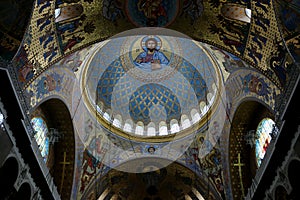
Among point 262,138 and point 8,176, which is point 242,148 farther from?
point 8,176

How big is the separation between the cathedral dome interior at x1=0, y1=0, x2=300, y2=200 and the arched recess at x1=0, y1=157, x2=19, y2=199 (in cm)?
3

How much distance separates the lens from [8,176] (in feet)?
32.3

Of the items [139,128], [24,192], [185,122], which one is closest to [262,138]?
[185,122]

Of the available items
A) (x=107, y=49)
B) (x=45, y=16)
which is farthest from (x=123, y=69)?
(x=45, y=16)

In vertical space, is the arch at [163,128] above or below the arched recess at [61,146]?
above

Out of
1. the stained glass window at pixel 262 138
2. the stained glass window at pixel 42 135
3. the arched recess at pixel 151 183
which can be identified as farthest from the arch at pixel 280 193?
the stained glass window at pixel 42 135

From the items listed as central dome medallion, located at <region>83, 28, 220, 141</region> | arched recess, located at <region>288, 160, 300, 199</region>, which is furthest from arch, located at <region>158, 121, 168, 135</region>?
arched recess, located at <region>288, 160, 300, 199</region>

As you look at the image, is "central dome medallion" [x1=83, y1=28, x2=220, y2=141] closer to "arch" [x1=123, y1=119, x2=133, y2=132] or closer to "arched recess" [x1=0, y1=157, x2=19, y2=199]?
"arch" [x1=123, y1=119, x2=133, y2=132]

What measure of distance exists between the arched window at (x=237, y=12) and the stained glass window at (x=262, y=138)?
4.27m

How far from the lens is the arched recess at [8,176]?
9578 mm

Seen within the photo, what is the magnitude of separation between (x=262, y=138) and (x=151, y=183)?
7.61 meters

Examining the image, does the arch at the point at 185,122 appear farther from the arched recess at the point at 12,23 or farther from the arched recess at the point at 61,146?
the arched recess at the point at 12,23

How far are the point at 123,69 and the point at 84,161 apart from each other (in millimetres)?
5779

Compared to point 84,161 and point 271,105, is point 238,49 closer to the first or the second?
point 271,105
